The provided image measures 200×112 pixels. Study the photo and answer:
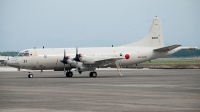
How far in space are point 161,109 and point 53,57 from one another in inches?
1285

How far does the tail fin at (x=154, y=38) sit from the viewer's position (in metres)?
52.3

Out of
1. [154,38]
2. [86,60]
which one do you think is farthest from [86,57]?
[154,38]

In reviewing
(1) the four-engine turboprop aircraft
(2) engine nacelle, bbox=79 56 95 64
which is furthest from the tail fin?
(2) engine nacelle, bbox=79 56 95 64

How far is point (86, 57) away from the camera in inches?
1870

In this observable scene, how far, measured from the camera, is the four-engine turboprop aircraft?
47.9 m

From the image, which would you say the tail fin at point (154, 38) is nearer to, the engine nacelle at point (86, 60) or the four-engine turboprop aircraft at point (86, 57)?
the four-engine turboprop aircraft at point (86, 57)

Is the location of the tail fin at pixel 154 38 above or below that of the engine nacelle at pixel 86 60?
above

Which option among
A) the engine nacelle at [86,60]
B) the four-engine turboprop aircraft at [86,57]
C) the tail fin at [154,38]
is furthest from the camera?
the tail fin at [154,38]

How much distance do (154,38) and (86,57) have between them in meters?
9.88

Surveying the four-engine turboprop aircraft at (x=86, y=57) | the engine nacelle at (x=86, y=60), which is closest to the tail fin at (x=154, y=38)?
the four-engine turboprop aircraft at (x=86, y=57)

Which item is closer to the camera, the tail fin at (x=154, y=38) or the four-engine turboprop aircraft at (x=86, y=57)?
the four-engine turboprop aircraft at (x=86, y=57)

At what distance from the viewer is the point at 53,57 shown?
162ft

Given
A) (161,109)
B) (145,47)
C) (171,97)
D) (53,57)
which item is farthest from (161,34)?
(161,109)

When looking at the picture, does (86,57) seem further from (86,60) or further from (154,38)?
(154,38)
